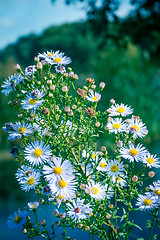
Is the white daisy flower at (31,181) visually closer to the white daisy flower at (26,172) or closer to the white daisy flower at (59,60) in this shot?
the white daisy flower at (26,172)

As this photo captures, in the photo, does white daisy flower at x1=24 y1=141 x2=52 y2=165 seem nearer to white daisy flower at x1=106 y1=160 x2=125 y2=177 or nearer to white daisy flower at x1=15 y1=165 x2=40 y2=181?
white daisy flower at x1=15 y1=165 x2=40 y2=181

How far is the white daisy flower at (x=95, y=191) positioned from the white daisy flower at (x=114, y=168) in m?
0.04

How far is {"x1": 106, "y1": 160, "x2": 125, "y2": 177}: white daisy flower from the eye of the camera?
61 cm

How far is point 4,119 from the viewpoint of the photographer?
3545mm

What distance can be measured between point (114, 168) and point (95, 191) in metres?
0.07

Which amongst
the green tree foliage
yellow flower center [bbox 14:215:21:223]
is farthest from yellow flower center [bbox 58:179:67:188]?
the green tree foliage

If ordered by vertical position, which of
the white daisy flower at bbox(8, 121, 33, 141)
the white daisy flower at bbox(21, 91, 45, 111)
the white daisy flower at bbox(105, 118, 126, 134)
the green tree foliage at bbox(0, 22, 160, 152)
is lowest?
the white daisy flower at bbox(8, 121, 33, 141)

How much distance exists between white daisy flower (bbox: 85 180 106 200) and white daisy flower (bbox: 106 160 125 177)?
4 centimetres

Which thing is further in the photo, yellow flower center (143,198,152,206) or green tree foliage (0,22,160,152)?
Result: green tree foliage (0,22,160,152)

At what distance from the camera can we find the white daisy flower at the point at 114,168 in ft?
1.99

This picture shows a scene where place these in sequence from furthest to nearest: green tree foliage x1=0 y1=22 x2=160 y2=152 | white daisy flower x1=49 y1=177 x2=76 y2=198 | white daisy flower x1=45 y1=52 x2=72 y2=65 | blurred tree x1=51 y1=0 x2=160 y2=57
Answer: green tree foliage x1=0 y1=22 x2=160 y2=152
blurred tree x1=51 y1=0 x2=160 y2=57
white daisy flower x1=45 y1=52 x2=72 y2=65
white daisy flower x1=49 y1=177 x2=76 y2=198

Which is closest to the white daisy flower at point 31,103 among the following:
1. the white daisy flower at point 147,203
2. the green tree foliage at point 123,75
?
the white daisy flower at point 147,203

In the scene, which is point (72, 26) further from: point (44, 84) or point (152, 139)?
point (44, 84)

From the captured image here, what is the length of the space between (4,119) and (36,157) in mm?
3155
